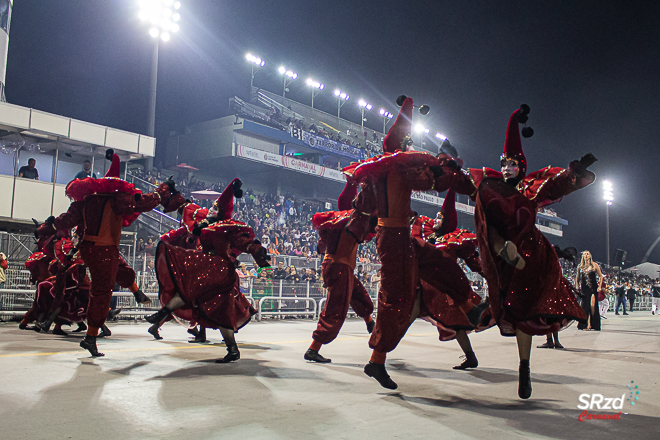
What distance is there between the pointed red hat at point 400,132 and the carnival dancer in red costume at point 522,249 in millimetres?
667

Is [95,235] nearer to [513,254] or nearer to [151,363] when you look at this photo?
[151,363]

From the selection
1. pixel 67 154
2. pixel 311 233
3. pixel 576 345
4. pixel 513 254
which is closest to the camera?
pixel 513 254

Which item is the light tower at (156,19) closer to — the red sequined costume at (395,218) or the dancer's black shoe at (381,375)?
the red sequined costume at (395,218)

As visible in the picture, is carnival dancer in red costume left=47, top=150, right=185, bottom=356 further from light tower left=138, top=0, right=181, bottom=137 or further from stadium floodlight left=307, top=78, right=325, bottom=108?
stadium floodlight left=307, top=78, right=325, bottom=108

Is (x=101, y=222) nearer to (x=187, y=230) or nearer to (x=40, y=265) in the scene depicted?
(x=187, y=230)

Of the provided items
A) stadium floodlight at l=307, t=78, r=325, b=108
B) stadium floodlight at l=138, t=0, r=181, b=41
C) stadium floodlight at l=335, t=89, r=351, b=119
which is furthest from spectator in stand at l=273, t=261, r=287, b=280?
stadium floodlight at l=335, t=89, r=351, b=119

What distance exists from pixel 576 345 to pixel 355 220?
550cm

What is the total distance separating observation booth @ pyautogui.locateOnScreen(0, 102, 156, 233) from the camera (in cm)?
1445

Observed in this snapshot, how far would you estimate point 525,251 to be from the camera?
12.7 ft

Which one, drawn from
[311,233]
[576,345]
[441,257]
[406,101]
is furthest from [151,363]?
[311,233]

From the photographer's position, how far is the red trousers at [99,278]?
544cm

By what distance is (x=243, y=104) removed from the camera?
3112 cm

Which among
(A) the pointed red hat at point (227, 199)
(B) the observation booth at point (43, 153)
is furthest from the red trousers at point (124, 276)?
(B) the observation booth at point (43, 153)

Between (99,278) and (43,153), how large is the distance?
13.2 m
